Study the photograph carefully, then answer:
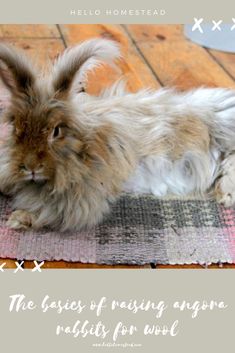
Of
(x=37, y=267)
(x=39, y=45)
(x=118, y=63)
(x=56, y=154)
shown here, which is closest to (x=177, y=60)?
(x=118, y=63)

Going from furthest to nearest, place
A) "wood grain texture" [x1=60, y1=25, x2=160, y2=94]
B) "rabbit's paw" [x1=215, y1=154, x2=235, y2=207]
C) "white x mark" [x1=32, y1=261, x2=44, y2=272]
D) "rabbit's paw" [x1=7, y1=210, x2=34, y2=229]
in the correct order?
"wood grain texture" [x1=60, y1=25, x2=160, y2=94], "rabbit's paw" [x1=215, y1=154, x2=235, y2=207], "rabbit's paw" [x1=7, y1=210, x2=34, y2=229], "white x mark" [x1=32, y1=261, x2=44, y2=272]

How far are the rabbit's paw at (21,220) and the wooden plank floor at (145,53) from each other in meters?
0.84

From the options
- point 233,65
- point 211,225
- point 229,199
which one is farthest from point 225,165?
point 233,65

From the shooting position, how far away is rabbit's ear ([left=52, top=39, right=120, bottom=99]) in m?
1.40

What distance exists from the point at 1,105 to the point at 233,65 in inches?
53.3

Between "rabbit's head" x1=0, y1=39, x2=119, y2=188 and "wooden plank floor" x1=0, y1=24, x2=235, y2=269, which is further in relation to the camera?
"wooden plank floor" x1=0, y1=24, x2=235, y2=269

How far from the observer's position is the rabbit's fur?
54.6 inches

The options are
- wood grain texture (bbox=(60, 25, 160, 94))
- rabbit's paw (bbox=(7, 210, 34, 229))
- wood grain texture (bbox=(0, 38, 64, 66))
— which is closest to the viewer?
rabbit's paw (bbox=(7, 210, 34, 229))

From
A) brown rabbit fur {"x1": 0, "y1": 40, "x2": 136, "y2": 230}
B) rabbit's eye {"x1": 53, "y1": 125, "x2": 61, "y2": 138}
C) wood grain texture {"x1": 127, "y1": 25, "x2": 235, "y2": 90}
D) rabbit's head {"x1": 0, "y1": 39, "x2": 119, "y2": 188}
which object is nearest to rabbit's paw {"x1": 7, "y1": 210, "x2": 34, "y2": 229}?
brown rabbit fur {"x1": 0, "y1": 40, "x2": 136, "y2": 230}

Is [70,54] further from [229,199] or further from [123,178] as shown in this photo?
[229,199]

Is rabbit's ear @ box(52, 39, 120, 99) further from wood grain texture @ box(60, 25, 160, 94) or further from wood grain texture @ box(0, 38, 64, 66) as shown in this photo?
wood grain texture @ box(0, 38, 64, 66)

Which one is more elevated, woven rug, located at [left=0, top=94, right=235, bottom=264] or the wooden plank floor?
woven rug, located at [left=0, top=94, right=235, bottom=264]

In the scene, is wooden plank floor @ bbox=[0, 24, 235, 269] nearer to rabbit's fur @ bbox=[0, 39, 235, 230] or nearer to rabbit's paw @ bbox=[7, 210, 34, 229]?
rabbit's fur @ bbox=[0, 39, 235, 230]

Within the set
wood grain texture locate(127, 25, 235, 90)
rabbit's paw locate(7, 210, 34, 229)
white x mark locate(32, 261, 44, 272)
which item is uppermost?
white x mark locate(32, 261, 44, 272)
